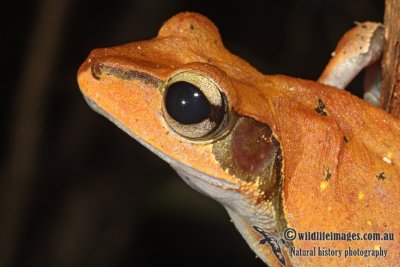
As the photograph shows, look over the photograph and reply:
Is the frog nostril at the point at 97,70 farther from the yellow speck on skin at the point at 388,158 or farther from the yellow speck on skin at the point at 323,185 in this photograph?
the yellow speck on skin at the point at 388,158

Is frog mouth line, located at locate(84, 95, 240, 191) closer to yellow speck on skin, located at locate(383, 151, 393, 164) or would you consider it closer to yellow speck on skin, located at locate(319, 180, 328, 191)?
yellow speck on skin, located at locate(319, 180, 328, 191)

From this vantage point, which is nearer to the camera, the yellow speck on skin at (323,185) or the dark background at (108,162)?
the yellow speck on skin at (323,185)

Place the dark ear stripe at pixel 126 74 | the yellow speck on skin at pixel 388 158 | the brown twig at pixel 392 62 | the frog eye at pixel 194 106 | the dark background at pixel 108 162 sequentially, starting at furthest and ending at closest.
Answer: the dark background at pixel 108 162 < the brown twig at pixel 392 62 < the yellow speck on skin at pixel 388 158 < the dark ear stripe at pixel 126 74 < the frog eye at pixel 194 106

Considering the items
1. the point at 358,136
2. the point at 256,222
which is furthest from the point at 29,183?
the point at 358,136

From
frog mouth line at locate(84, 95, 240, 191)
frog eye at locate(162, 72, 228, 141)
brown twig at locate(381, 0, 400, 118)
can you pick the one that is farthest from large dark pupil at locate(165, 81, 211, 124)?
brown twig at locate(381, 0, 400, 118)

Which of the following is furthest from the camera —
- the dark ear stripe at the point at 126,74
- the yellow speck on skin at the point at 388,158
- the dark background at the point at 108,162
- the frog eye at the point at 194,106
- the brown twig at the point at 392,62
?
the dark background at the point at 108,162

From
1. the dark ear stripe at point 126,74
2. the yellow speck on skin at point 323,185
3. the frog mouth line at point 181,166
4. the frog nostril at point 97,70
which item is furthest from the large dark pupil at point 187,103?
the yellow speck on skin at point 323,185

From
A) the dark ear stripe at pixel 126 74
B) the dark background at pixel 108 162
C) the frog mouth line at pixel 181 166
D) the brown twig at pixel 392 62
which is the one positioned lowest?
the dark background at pixel 108 162
